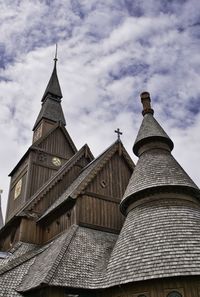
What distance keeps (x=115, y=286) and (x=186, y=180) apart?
5.64 meters

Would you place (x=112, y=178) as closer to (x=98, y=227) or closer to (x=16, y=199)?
(x=98, y=227)

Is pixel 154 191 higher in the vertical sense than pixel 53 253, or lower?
higher

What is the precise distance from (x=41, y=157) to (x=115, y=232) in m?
10.5

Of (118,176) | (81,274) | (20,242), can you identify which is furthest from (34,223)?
(81,274)

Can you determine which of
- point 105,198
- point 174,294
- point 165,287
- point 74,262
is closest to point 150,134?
point 105,198

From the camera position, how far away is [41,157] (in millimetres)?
26781

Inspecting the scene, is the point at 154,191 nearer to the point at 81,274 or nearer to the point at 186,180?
the point at 186,180

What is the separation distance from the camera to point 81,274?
13992 mm

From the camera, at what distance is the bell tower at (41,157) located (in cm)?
2566

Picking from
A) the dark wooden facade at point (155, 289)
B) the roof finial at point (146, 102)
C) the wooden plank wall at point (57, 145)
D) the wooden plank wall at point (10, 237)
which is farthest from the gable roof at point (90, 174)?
the wooden plank wall at point (57, 145)

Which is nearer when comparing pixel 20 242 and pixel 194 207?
pixel 194 207

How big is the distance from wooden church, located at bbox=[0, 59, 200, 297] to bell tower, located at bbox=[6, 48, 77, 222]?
1360 mm

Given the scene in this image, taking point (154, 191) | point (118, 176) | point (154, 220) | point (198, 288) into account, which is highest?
point (118, 176)

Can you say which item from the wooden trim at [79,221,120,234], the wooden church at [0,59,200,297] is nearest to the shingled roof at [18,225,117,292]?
the wooden church at [0,59,200,297]
